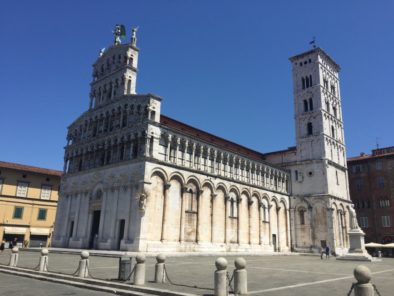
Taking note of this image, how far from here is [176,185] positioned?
32719 mm

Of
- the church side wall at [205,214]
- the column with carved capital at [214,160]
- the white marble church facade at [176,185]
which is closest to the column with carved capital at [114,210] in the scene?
the white marble church facade at [176,185]

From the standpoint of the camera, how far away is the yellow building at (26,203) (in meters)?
44.5

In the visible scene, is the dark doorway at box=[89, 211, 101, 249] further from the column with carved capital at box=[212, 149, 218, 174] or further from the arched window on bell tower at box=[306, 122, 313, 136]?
the arched window on bell tower at box=[306, 122, 313, 136]

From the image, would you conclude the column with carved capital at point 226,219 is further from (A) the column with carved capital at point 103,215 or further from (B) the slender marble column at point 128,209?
(A) the column with carved capital at point 103,215

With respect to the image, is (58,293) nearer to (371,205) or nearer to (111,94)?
(111,94)

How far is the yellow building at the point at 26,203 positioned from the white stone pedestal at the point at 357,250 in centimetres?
3909

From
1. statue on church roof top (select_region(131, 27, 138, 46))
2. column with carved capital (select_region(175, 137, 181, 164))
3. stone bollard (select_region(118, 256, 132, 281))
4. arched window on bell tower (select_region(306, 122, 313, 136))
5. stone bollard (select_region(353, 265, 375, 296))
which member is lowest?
stone bollard (select_region(118, 256, 132, 281))

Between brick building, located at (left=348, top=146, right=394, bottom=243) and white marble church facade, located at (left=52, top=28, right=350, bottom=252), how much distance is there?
7464 millimetres

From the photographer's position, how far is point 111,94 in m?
38.3

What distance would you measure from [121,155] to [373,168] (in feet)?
145

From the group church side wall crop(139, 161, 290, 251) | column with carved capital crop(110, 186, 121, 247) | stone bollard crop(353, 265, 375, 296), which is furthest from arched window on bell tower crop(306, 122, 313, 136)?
stone bollard crop(353, 265, 375, 296)

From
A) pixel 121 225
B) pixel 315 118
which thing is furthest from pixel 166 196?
pixel 315 118

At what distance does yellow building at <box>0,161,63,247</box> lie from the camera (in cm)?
4450

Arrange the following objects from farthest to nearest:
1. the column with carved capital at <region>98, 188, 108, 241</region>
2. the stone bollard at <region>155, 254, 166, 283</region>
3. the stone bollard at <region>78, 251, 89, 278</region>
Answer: the column with carved capital at <region>98, 188, 108, 241</region>
the stone bollard at <region>78, 251, 89, 278</region>
the stone bollard at <region>155, 254, 166, 283</region>
